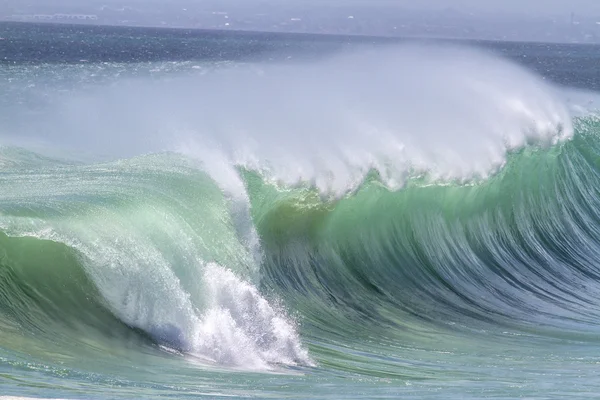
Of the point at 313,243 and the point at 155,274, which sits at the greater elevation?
the point at 313,243

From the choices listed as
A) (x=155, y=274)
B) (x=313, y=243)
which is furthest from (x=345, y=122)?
(x=155, y=274)

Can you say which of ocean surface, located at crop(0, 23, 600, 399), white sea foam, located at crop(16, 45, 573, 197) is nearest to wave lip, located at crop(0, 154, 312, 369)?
ocean surface, located at crop(0, 23, 600, 399)

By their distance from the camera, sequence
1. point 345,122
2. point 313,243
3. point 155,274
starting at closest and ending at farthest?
point 155,274 < point 313,243 < point 345,122

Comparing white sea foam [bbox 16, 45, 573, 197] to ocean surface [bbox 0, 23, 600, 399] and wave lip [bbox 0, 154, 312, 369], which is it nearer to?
ocean surface [bbox 0, 23, 600, 399]

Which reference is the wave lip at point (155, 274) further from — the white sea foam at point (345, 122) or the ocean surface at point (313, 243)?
the white sea foam at point (345, 122)

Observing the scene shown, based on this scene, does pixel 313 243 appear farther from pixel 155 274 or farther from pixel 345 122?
pixel 345 122

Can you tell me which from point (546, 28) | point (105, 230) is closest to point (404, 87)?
point (105, 230)

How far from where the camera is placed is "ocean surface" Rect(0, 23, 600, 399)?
8.88 m

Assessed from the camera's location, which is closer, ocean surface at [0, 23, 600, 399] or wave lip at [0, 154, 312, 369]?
ocean surface at [0, 23, 600, 399]

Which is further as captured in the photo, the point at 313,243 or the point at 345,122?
the point at 345,122

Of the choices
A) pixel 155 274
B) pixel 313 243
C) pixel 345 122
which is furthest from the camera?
pixel 345 122

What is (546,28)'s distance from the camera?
575 feet

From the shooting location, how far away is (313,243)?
1384 cm

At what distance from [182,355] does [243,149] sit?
279 inches
